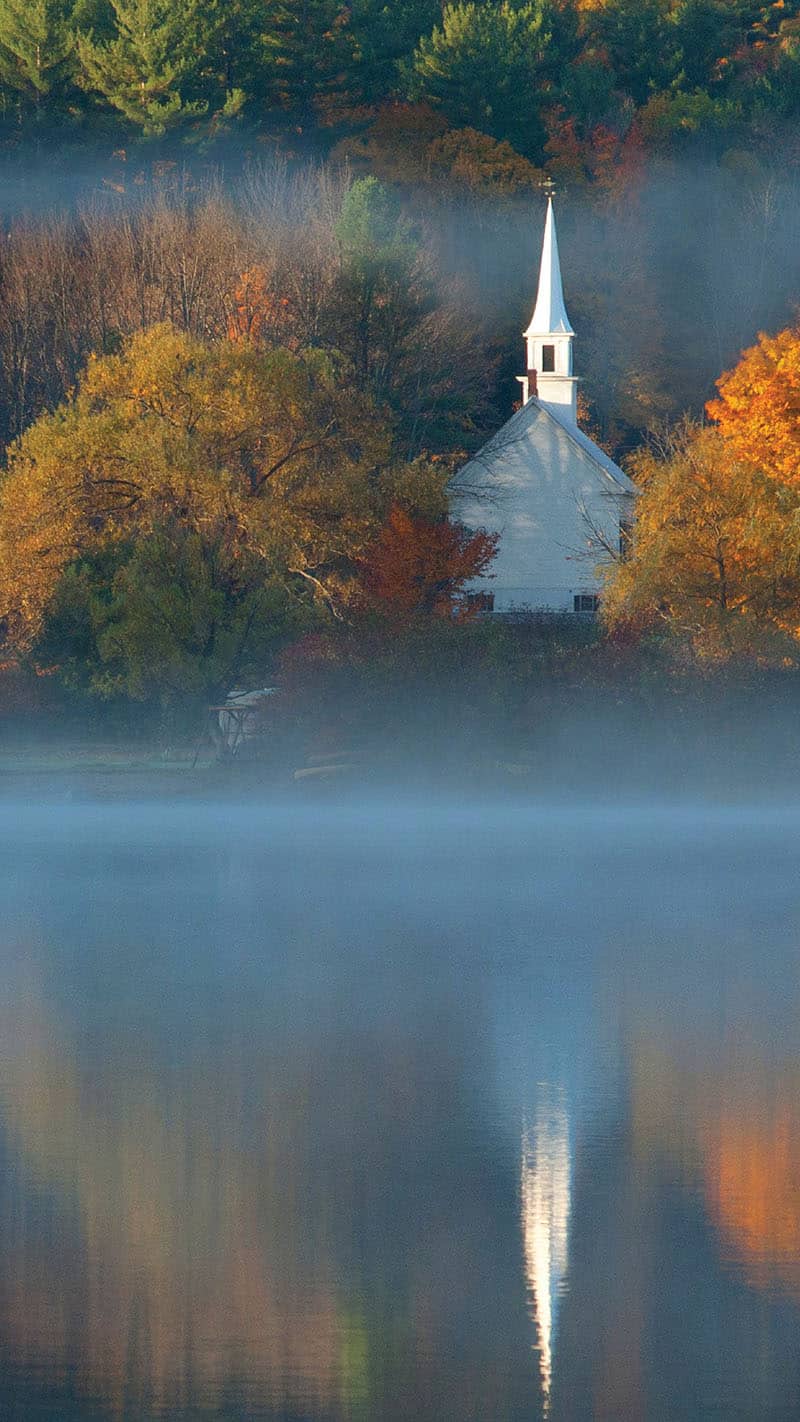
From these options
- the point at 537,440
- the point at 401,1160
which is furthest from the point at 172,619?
the point at 401,1160

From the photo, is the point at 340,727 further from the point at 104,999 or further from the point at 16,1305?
the point at 16,1305

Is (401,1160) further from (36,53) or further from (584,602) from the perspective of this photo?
(36,53)

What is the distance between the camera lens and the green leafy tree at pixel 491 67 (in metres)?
82.6

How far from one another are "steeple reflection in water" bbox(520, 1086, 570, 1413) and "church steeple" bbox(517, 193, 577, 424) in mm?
64678

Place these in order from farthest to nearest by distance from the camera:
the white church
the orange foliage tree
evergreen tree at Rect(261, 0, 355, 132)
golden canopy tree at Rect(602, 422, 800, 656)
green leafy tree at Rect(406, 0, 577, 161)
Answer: evergreen tree at Rect(261, 0, 355, 132), green leafy tree at Rect(406, 0, 577, 161), the white church, the orange foliage tree, golden canopy tree at Rect(602, 422, 800, 656)

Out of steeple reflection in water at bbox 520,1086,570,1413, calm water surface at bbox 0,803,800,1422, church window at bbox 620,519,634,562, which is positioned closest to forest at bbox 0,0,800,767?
church window at bbox 620,519,634,562

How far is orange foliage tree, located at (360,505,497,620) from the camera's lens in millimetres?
51688

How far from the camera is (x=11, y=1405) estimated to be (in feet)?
32.7

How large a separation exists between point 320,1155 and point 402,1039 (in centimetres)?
440

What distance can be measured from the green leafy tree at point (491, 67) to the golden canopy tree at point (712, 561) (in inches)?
1504

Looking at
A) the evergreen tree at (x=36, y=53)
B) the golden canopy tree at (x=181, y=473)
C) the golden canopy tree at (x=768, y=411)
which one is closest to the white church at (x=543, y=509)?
the golden canopy tree at (x=768, y=411)

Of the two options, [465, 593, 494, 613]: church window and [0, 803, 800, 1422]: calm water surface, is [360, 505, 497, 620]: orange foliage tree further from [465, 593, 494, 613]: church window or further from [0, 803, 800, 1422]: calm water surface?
[0, 803, 800, 1422]: calm water surface

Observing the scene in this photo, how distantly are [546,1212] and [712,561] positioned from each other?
121 ft

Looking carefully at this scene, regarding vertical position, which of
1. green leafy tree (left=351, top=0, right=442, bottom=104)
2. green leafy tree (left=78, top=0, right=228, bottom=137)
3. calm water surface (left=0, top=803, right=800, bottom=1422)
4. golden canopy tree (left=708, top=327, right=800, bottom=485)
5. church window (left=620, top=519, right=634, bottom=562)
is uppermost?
green leafy tree (left=351, top=0, right=442, bottom=104)
